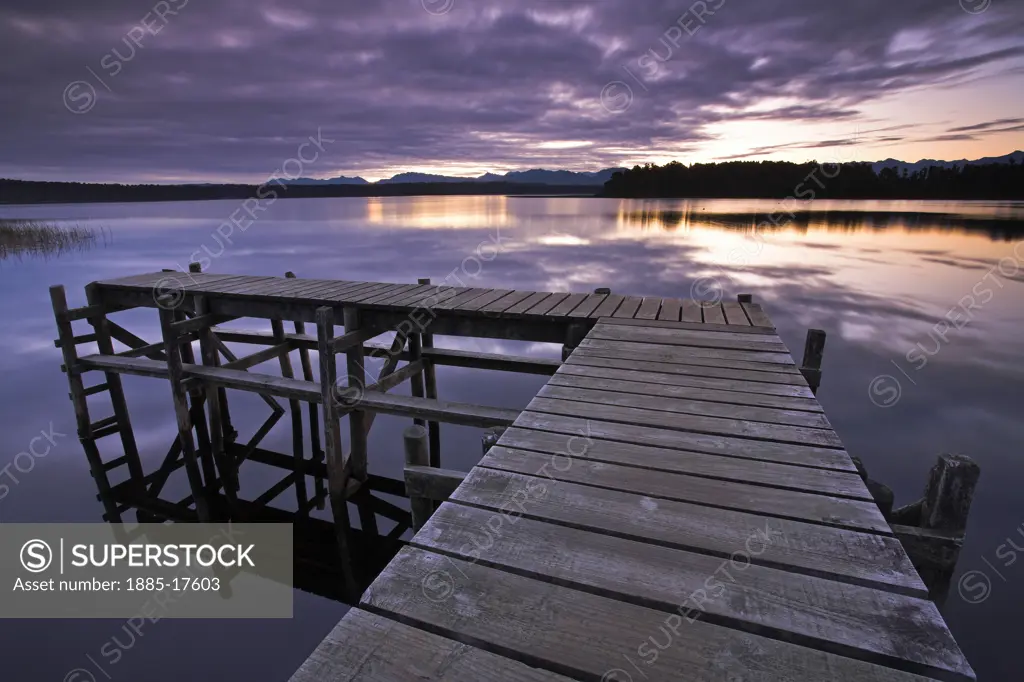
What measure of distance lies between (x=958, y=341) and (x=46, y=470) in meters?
22.8

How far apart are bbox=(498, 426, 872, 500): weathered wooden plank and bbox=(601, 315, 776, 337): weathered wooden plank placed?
9.65 feet

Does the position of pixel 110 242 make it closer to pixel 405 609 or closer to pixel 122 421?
pixel 122 421

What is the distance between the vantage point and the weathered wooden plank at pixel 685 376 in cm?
353

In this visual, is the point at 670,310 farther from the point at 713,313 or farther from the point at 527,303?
the point at 527,303

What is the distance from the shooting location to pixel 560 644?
1422 mm

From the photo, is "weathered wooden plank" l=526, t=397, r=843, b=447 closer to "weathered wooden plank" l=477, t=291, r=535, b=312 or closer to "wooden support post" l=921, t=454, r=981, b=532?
"wooden support post" l=921, t=454, r=981, b=532

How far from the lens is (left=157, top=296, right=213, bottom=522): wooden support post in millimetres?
7754

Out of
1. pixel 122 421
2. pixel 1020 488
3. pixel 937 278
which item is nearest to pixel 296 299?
pixel 122 421

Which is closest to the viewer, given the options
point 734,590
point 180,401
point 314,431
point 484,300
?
point 734,590

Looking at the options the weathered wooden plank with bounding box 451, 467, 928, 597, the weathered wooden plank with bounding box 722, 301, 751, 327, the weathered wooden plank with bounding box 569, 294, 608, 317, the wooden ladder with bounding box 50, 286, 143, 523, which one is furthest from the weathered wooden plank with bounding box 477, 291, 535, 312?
the wooden ladder with bounding box 50, 286, 143, 523

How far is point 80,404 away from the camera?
922cm

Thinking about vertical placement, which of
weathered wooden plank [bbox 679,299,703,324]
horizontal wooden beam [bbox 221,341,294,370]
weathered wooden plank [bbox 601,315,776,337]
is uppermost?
weathered wooden plank [bbox 679,299,703,324]

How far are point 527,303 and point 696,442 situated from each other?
12.8 ft

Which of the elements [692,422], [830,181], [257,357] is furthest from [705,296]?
[830,181]
